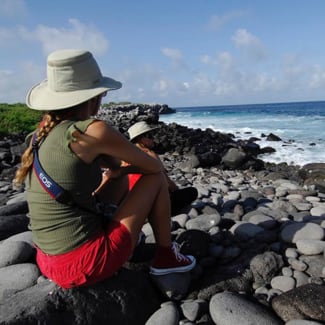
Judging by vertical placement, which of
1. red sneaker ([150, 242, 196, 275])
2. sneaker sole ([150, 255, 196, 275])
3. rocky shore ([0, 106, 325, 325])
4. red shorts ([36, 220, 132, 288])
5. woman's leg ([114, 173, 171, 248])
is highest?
woman's leg ([114, 173, 171, 248])

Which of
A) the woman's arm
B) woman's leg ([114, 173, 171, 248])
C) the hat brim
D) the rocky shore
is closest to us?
the woman's arm

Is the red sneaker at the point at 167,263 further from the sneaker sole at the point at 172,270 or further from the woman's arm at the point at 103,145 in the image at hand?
the woman's arm at the point at 103,145

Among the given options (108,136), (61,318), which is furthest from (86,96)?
(61,318)

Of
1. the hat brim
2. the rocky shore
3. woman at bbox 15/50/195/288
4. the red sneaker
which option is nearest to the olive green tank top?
woman at bbox 15/50/195/288

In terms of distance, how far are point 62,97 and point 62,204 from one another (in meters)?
0.69

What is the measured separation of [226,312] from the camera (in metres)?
2.66

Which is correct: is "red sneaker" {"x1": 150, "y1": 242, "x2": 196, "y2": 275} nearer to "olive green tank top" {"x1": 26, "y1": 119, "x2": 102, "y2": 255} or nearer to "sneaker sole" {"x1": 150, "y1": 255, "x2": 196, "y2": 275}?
"sneaker sole" {"x1": 150, "y1": 255, "x2": 196, "y2": 275}

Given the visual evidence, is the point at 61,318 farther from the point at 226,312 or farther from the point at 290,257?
the point at 290,257

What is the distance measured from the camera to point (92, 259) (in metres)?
2.55

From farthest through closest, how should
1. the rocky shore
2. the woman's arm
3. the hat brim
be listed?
1. the rocky shore
2. the hat brim
3. the woman's arm

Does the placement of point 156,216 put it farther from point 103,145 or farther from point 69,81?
point 69,81

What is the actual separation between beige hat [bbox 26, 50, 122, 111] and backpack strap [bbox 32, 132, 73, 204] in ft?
1.26

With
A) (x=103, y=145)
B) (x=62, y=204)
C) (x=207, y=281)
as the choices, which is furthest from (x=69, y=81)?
(x=207, y=281)

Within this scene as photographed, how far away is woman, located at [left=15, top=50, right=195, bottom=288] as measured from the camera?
2434 millimetres
